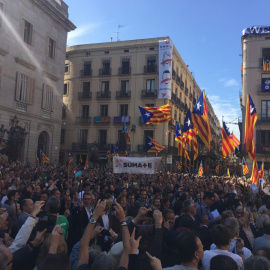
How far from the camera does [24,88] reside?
2464 centimetres

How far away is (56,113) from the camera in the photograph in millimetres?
28500

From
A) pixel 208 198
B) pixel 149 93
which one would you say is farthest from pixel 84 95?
pixel 208 198

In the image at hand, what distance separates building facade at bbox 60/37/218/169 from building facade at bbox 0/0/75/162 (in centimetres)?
649

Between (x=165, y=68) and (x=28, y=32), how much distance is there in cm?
1411

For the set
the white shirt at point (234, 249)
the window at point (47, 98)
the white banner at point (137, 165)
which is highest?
the window at point (47, 98)

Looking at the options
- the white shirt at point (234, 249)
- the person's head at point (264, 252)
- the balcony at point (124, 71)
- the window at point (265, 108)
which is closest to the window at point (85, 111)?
the balcony at point (124, 71)

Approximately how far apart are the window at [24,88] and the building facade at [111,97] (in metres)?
10.0

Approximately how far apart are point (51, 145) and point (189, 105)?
23397 mm

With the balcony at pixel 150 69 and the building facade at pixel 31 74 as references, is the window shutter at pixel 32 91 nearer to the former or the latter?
the building facade at pixel 31 74

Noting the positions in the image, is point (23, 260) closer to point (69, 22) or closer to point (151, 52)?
point (69, 22)

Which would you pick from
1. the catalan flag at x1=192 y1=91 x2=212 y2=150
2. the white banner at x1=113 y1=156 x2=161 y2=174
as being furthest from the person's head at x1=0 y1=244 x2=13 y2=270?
the catalan flag at x1=192 y1=91 x2=212 y2=150

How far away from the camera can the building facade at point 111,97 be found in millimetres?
33469

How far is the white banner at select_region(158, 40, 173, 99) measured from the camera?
107 ft

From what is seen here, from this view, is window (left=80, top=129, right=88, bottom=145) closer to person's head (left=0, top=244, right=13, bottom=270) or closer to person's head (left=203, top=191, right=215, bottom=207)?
person's head (left=203, top=191, right=215, bottom=207)
